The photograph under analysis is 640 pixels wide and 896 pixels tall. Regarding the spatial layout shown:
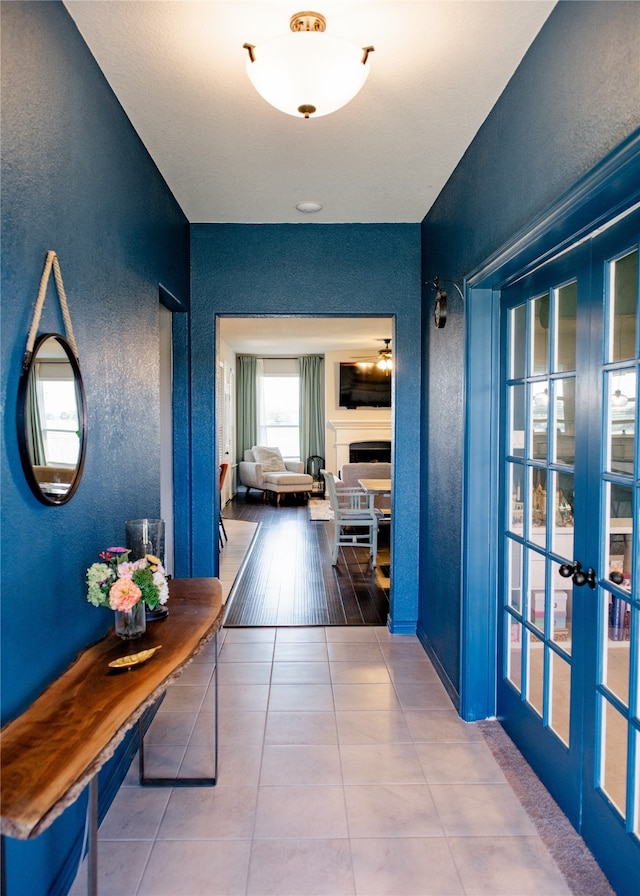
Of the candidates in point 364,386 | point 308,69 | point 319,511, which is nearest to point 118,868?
point 308,69

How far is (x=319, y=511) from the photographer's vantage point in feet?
29.9

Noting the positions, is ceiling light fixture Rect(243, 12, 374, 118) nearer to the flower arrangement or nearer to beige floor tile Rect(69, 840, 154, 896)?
the flower arrangement

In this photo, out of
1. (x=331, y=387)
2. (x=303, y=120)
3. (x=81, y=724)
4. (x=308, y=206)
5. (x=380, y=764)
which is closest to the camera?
(x=81, y=724)

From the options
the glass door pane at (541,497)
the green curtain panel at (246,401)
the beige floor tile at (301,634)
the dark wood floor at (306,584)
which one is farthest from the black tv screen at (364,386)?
the glass door pane at (541,497)

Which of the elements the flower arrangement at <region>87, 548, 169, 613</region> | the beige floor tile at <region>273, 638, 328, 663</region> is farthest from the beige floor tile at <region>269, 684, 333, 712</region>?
the flower arrangement at <region>87, 548, 169, 613</region>

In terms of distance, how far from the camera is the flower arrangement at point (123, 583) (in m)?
1.84

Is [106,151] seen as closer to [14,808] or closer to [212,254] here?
[212,254]

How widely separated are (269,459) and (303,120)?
8.63m

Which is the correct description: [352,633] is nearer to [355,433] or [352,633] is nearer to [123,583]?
[123,583]

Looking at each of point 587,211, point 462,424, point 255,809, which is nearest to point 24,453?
point 255,809

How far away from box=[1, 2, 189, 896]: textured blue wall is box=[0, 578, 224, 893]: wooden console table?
0.36 feet

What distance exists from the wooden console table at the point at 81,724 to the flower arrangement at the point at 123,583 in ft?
0.53

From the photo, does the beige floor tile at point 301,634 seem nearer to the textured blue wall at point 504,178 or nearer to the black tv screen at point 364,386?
the textured blue wall at point 504,178

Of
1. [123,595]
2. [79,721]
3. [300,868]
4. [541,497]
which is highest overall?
[541,497]
